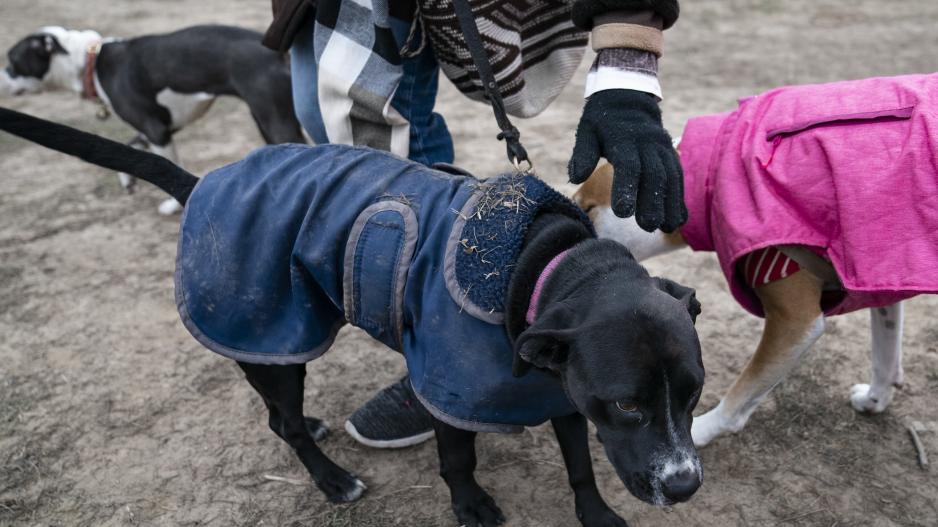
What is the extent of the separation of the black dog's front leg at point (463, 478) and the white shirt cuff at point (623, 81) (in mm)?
967

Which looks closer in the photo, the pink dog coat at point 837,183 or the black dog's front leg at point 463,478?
the pink dog coat at point 837,183

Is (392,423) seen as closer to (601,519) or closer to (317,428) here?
(317,428)

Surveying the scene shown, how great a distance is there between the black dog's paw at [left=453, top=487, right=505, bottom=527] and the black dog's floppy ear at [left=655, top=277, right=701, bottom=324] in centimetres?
90

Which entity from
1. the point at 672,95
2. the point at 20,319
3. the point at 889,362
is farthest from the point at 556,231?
the point at 672,95

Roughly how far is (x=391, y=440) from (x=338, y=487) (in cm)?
25

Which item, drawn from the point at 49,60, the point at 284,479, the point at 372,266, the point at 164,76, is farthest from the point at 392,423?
the point at 49,60

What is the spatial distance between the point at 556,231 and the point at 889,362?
147 cm

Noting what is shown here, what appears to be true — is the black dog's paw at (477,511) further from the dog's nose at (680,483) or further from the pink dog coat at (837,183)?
the pink dog coat at (837,183)

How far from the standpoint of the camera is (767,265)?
214 centimetres

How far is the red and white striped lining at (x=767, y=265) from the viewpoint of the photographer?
2.12 meters

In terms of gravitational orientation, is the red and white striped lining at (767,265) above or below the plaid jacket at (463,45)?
below

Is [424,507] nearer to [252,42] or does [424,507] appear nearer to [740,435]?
[740,435]

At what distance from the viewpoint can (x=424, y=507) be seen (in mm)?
2387

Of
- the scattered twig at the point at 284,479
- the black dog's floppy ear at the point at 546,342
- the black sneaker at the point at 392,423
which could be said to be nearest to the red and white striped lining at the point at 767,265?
the black dog's floppy ear at the point at 546,342
